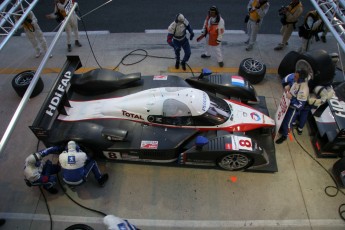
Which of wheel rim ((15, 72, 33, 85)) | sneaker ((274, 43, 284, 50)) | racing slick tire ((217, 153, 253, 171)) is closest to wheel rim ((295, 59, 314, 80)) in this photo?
racing slick tire ((217, 153, 253, 171))

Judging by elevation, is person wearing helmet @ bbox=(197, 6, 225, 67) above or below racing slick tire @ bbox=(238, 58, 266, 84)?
above

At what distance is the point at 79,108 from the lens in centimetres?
543

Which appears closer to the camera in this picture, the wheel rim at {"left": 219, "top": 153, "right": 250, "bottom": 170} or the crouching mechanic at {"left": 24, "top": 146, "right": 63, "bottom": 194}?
the crouching mechanic at {"left": 24, "top": 146, "right": 63, "bottom": 194}

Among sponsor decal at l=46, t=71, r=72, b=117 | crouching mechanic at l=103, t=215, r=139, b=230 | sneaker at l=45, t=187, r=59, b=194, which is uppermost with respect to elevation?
sponsor decal at l=46, t=71, r=72, b=117

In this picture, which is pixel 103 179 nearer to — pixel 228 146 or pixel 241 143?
pixel 228 146

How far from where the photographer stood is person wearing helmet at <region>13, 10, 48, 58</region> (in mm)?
6883

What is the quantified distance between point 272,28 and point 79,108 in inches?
282

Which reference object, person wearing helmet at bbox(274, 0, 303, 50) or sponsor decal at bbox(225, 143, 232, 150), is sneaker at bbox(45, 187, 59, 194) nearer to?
sponsor decal at bbox(225, 143, 232, 150)

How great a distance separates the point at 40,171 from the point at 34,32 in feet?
14.6

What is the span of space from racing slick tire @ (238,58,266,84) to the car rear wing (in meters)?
4.07

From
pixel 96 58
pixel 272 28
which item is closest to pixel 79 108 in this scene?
pixel 96 58

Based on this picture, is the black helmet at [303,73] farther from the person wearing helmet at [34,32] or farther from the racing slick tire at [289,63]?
the person wearing helmet at [34,32]

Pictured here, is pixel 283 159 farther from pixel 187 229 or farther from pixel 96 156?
pixel 96 156

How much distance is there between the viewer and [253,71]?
6.82m
